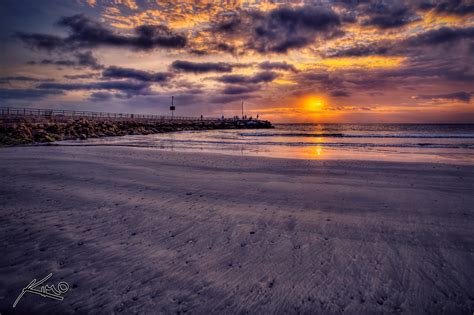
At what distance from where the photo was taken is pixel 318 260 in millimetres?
3521

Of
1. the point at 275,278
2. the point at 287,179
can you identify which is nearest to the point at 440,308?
the point at 275,278

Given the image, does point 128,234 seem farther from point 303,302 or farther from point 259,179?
point 259,179

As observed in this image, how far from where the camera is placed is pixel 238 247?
3.88 m

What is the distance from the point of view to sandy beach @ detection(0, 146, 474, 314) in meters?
2.77

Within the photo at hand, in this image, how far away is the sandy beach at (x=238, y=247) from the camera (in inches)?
109
